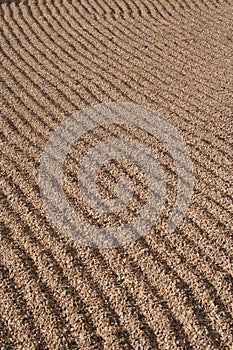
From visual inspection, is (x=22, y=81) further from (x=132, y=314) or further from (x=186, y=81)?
(x=132, y=314)

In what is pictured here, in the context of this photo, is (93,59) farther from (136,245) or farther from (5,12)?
(136,245)

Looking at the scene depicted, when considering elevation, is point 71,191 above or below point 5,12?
below

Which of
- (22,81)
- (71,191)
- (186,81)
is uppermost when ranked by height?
(22,81)

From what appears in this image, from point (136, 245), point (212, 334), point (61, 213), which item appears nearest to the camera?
point (212, 334)

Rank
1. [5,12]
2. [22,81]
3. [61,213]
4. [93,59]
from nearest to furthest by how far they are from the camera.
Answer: [61,213], [22,81], [93,59], [5,12]

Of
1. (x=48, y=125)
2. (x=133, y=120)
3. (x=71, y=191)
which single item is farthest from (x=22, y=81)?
(x=71, y=191)

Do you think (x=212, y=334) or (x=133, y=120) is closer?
(x=212, y=334)
